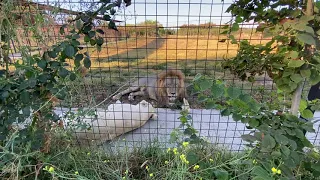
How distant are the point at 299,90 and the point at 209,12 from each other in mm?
863

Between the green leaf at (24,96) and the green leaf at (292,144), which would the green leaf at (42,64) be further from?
the green leaf at (292,144)

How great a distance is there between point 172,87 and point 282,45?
8.75ft

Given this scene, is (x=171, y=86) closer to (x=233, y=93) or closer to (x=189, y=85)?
(x=189, y=85)

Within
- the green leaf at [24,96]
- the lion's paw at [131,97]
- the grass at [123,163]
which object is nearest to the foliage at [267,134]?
the grass at [123,163]

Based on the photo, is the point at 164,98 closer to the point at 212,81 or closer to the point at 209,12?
the point at 209,12

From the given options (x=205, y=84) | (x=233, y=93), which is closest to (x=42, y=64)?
(x=205, y=84)

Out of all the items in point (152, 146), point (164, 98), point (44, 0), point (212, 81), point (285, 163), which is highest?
point (44, 0)

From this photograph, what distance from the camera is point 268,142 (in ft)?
3.40

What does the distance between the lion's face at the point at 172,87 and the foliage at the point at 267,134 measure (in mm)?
2536

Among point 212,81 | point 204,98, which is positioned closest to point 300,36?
point 212,81

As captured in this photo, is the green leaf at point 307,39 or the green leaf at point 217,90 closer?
the green leaf at point 307,39

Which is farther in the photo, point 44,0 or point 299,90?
point 44,0

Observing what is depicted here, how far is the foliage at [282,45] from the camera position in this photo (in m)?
1.08

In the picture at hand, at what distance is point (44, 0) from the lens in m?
1.46
